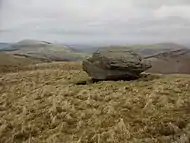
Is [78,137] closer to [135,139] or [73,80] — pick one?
[135,139]

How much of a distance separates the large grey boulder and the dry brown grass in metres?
1.74

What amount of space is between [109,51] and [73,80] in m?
4.14

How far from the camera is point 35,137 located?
1424 cm

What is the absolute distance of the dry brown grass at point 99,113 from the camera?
44.5ft

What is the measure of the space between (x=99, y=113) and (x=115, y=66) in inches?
374

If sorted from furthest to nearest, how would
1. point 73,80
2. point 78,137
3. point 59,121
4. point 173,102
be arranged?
point 73,80 → point 173,102 → point 59,121 → point 78,137

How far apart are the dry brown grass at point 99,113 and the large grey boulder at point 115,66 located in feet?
5.71

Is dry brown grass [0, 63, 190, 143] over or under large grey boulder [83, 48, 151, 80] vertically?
under

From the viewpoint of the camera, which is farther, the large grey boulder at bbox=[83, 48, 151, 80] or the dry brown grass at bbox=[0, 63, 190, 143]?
the large grey boulder at bbox=[83, 48, 151, 80]

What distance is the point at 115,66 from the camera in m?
25.7

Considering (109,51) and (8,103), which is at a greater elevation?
(109,51)

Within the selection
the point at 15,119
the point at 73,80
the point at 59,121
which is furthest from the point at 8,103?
the point at 73,80

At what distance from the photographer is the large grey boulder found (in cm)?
2591

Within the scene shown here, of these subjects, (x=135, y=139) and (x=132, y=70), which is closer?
(x=135, y=139)
